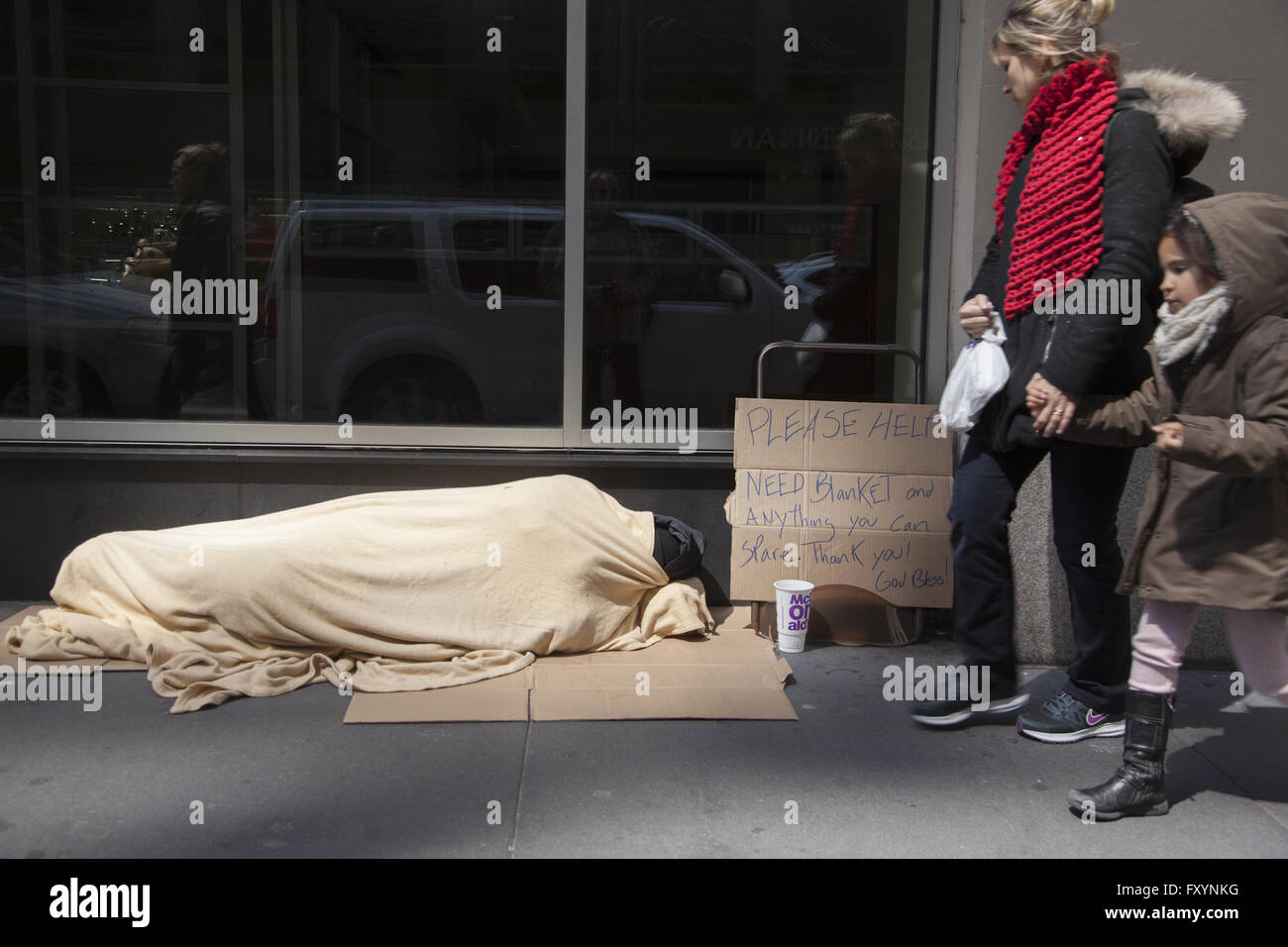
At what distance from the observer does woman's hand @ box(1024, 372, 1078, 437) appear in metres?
3.12

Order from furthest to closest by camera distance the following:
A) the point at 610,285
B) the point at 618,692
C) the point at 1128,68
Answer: the point at 610,285, the point at 1128,68, the point at 618,692

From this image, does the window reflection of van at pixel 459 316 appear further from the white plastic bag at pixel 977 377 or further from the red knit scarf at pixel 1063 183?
the red knit scarf at pixel 1063 183

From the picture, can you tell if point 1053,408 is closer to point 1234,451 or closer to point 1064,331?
point 1064,331

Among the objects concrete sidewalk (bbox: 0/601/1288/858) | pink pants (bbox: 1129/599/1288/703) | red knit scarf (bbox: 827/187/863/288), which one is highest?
red knit scarf (bbox: 827/187/863/288)

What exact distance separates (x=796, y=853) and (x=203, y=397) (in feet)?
11.6

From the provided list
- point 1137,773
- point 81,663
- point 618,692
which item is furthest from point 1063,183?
point 81,663

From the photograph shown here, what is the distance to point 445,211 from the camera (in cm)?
538

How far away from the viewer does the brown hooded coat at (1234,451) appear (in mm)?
2693

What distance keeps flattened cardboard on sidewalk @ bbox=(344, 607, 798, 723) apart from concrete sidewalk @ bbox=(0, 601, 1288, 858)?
6cm

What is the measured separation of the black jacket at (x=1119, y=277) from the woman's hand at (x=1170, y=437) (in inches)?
15.9

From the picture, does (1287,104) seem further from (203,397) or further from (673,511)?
(203,397)

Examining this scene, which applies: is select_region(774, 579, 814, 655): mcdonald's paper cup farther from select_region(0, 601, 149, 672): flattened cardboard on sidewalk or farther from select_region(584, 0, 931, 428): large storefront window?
select_region(0, 601, 149, 672): flattened cardboard on sidewalk

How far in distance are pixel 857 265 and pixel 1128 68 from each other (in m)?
1.41

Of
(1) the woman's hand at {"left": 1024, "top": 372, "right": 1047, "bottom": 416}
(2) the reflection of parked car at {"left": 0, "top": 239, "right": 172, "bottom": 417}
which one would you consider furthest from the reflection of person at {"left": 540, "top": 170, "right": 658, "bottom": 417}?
(1) the woman's hand at {"left": 1024, "top": 372, "right": 1047, "bottom": 416}
